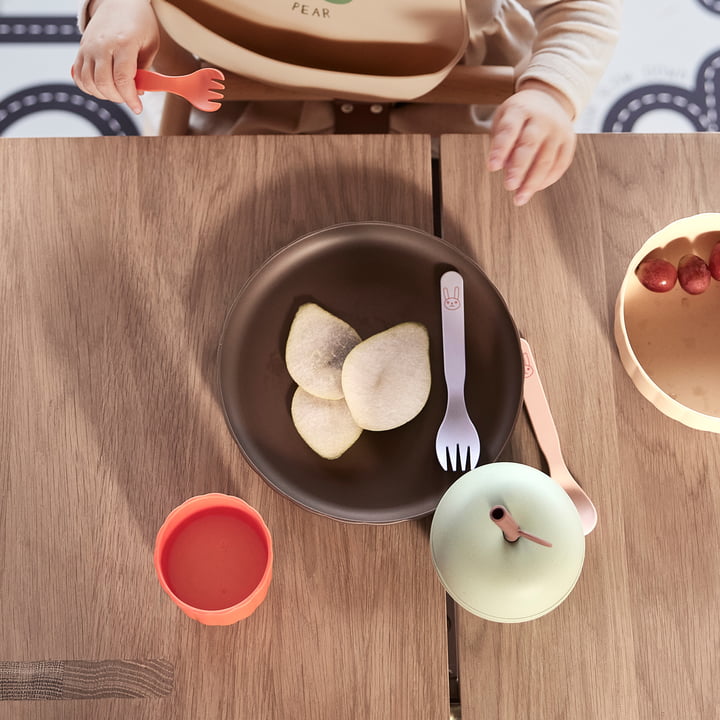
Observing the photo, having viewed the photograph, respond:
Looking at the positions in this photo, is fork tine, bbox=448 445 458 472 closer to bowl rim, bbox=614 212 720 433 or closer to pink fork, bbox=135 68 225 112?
bowl rim, bbox=614 212 720 433

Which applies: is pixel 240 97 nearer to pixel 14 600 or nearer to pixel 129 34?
pixel 129 34

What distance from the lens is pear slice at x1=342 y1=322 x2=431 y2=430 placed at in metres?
0.61

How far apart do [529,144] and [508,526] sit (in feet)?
1.31

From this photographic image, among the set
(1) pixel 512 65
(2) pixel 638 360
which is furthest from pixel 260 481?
(1) pixel 512 65

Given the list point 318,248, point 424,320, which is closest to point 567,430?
point 424,320

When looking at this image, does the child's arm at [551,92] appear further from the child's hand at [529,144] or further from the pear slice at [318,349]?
the pear slice at [318,349]

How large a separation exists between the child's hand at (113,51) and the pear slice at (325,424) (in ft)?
1.07

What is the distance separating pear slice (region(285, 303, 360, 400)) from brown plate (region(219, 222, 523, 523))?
1cm

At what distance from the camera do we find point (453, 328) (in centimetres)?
64

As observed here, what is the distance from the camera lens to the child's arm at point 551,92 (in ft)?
2.25

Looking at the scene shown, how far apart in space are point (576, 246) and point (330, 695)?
Answer: 1.49ft

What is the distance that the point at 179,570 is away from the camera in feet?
1.86

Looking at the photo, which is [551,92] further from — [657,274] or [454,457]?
[454,457]

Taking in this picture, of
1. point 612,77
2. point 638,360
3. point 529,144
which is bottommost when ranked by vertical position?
point 612,77
